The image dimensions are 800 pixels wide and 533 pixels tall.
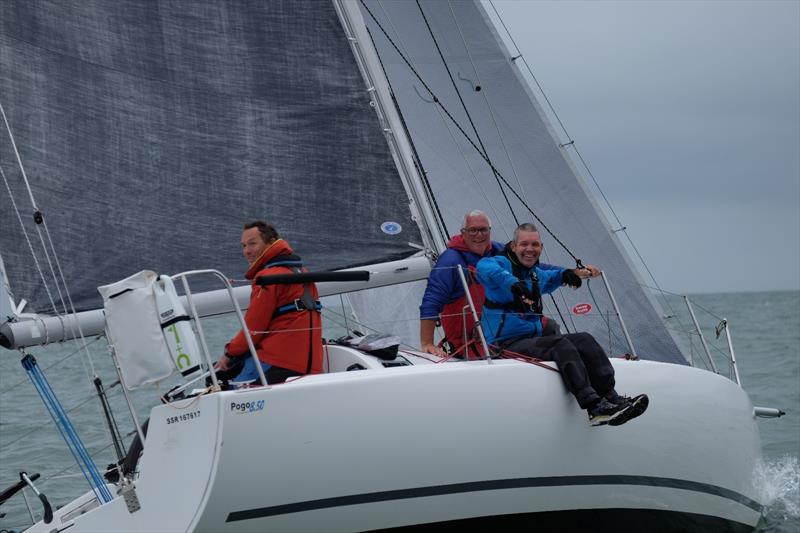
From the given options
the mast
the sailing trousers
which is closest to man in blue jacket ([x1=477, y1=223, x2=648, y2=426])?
the sailing trousers

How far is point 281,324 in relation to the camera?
5.55 metres

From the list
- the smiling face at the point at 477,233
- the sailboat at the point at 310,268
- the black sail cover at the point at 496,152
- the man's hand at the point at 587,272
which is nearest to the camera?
the sailboat at the point at 310,268

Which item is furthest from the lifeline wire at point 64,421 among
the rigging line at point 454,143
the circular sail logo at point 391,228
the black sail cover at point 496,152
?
the rigging line at point 454,143

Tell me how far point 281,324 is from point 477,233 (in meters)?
1.25

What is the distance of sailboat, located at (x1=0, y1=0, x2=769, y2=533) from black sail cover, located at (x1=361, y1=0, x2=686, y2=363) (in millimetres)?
27

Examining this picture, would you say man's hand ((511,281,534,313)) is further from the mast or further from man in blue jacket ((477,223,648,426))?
the mast

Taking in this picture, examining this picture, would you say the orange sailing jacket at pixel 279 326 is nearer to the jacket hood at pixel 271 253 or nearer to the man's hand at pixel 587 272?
the jacket hood at pixel 271 253

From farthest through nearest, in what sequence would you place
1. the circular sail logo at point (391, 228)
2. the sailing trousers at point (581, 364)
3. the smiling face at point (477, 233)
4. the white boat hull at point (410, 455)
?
1. the circular sail logo at point (391, 228)
2. the smiling face at point (477, 233)
3. the sailing trousers at point (581, 364)
4. the white boat hull at point (410, 455)

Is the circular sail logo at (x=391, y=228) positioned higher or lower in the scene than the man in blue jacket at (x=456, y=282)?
higher

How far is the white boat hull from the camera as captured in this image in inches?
191

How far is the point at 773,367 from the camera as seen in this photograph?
17.5 meters

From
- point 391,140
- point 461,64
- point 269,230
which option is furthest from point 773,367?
point 269,230

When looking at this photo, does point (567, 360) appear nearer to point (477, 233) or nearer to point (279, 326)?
point (477, 233)

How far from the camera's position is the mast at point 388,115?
6.74 metres
